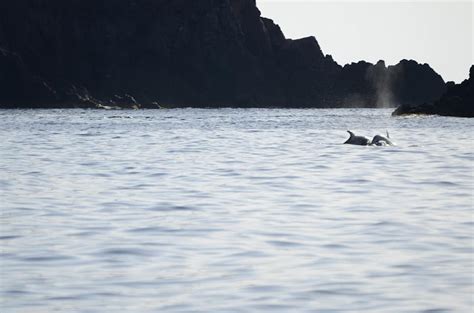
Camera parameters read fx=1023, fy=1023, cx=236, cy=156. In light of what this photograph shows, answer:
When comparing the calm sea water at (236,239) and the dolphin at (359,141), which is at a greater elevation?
the calm sea water at (236,239)

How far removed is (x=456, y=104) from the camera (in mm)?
102688

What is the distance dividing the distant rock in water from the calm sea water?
2977 inches

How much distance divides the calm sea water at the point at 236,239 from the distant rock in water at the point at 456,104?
75.6m

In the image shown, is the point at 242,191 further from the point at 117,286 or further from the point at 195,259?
the point at 117,286

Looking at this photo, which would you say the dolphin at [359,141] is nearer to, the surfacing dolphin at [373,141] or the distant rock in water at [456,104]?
the surfacing dolphin at [373,141]

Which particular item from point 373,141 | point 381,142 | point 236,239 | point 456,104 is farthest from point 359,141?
point 456,104

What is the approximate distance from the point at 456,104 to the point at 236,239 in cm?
9164

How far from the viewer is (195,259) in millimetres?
12461

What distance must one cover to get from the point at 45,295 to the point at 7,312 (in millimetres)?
710

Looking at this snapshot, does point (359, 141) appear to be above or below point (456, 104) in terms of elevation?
above

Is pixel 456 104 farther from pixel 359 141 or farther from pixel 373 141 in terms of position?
pixel 373 141

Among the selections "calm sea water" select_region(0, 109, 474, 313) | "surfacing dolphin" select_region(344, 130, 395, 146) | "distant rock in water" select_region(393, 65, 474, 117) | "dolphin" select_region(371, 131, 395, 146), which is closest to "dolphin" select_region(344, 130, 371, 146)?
"surfacing dolphin" select_region(344, 130, 395, 146)

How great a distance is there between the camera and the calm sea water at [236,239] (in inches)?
410

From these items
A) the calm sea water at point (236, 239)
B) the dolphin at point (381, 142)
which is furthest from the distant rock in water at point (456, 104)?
the calm sea water at point (236, 239)
